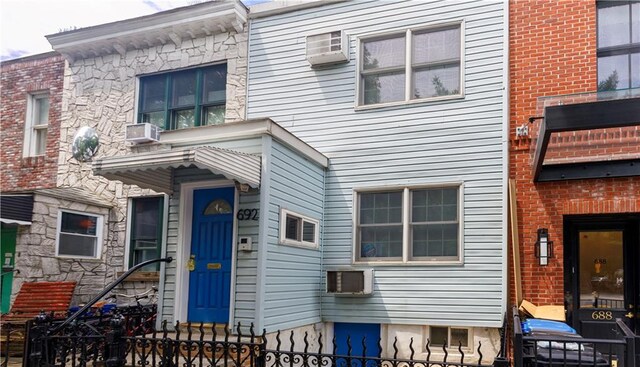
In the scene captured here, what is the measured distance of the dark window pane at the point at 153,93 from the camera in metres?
12.0

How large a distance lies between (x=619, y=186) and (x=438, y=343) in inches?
146

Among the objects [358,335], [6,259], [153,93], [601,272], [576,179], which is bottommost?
[358,335]

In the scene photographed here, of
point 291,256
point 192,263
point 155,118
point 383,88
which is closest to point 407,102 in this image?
point 383,88

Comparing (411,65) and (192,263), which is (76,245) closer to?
(192,263)

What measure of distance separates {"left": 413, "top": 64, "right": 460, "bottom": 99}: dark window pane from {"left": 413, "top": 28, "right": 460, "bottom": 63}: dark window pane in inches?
7.1

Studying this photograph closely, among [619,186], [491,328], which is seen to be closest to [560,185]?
[619,186]

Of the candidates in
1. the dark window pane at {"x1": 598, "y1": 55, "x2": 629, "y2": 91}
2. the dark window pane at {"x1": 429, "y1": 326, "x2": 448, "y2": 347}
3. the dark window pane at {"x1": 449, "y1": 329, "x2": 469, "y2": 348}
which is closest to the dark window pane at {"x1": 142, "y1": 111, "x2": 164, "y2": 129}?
the dark window pane at {"x1": 429, "y1": 326, "x2": 448, "y2": 347}

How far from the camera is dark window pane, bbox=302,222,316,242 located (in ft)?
30.6

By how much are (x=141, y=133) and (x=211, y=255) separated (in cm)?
400

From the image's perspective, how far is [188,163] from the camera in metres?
7.30

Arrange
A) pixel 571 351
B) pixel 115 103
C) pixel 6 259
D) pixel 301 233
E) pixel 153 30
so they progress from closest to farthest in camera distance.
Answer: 1. pixel 571 351
2. pixel 301 233
3. pixel 6 259
4. pixel 153 30
5. pixel 115 103

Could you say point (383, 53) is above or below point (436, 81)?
above

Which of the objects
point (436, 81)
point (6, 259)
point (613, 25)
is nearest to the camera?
point (613, 25)

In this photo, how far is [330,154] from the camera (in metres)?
10.2
